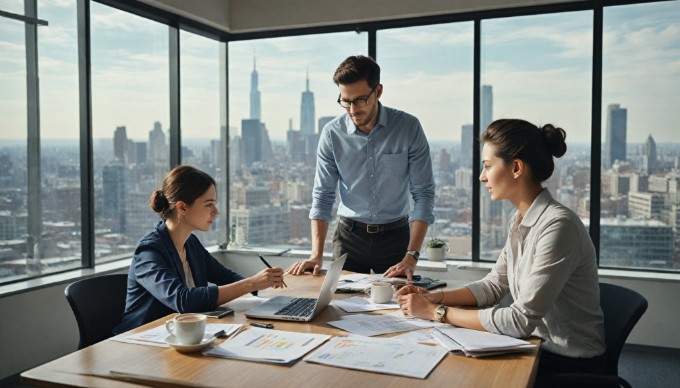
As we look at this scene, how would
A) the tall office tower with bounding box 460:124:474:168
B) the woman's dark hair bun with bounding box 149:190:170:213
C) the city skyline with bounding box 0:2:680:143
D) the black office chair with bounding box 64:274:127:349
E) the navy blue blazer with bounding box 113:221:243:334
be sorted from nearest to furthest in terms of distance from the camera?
the navy blue blazer with bounding box 113:221:243:334 → the black office chair with bounding box 64:274:127:349 → the woman's dark hair bun with bounding box 149:190:170:213 → the city skyline with bounding box 0:2:680:143 → the tall office tower with bounding box 460:124:474:168

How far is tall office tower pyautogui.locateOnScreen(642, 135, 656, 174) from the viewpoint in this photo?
4.32m

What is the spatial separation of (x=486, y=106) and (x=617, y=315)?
276 cm

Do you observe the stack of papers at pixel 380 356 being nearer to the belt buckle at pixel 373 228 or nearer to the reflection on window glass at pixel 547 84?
the belt buckle at pixel 373 228

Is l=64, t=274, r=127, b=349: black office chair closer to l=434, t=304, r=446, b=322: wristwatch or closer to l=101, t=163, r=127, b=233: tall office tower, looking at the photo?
l=434, t=304, r=446, b=322: wristwatch

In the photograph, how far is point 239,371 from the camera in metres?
1.61

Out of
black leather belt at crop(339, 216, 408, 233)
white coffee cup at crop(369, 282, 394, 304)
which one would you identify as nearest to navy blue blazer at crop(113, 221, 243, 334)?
white coffee cup at crop(369, 282, 394, 304)

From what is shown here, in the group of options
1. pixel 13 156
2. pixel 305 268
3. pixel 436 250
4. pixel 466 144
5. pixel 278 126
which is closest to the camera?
pixel 305 268

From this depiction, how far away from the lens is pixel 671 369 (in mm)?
3920

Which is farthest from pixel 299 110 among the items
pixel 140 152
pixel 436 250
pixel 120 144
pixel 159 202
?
pixel 159 202

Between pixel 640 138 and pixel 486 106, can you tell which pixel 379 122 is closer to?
pixel 486 106

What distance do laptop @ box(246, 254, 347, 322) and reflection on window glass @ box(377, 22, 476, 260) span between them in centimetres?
266

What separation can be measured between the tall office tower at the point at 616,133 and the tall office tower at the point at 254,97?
2.78 meters

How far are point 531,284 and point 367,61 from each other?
1498 millimetres

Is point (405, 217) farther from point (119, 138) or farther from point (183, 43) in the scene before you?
point (183, 43)
